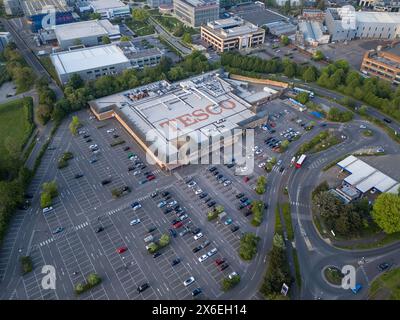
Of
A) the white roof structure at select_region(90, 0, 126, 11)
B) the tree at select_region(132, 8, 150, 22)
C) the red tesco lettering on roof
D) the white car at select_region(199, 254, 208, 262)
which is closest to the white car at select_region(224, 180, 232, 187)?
the white car at select_region(199, 254, 208, 262)

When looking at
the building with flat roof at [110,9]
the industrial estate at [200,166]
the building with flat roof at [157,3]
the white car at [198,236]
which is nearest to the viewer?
the industrial estate at [200,166]

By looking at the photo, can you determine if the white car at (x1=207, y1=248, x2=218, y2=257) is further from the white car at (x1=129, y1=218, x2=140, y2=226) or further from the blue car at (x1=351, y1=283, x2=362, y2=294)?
the blue car at (x1=351, y1=283, x2=362, y2=294)

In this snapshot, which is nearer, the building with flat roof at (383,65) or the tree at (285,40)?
the building with flat roof at (383,65)

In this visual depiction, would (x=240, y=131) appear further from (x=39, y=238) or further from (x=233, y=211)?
(x=39, y=238)

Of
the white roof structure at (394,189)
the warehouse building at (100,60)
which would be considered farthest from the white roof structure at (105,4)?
the white roof structure at (394,189)

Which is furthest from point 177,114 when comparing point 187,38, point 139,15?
point 139,15

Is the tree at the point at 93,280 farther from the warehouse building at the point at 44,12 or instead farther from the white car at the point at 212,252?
the warehouse building at the point at 44,12

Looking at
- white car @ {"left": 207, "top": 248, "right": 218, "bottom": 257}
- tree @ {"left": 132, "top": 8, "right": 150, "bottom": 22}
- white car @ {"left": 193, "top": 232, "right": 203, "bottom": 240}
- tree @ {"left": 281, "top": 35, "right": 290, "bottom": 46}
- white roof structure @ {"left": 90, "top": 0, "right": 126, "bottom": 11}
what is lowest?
white car @ {"left": 207, "top": 248, "right": 218, "bottom": 257}
